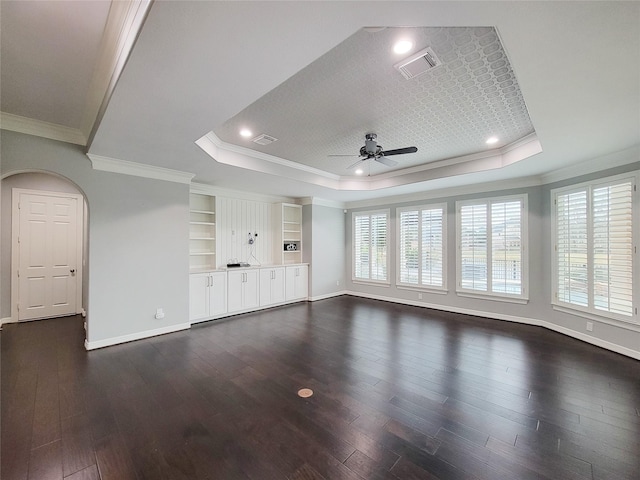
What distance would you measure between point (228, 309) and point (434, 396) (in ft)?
13.0

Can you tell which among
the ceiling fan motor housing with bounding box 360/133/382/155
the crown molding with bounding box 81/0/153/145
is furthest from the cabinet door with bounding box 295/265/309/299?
the crown molding with bounding box 81/0/153/145

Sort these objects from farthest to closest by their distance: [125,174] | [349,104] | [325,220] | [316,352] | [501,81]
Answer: [325,220] → [125,174] → [316,352] → [349,104] → [501,81]

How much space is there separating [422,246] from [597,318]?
300cm

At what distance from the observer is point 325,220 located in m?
7.13

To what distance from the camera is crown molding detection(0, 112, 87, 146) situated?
3057 millimetres

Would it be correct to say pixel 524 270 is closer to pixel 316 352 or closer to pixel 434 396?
pixel 434 396

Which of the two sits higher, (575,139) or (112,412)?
(575,139)

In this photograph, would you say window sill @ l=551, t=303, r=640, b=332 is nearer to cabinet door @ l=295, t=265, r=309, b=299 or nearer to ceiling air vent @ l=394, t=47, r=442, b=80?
ceiling air vent @ l=394, t=47, r=442, b=80

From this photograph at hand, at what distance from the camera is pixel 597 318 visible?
3787mm

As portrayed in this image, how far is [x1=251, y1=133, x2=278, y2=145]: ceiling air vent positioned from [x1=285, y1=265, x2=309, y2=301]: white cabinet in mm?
3283

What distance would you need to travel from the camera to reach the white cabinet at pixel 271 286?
5.87m

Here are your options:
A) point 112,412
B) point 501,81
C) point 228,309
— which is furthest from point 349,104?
point 228,309

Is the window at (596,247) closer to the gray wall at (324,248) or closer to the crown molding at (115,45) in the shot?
the gray wall at (324,248)

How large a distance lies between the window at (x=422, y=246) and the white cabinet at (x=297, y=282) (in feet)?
7.61
